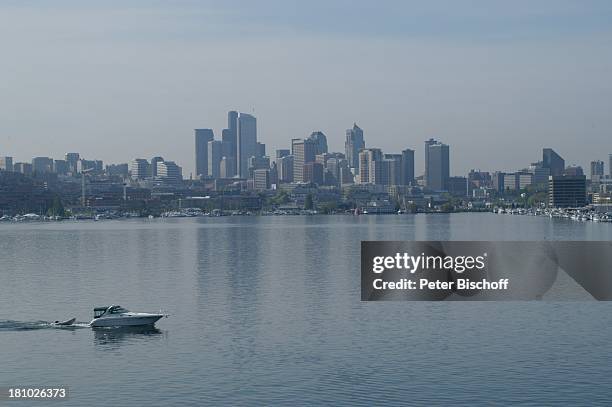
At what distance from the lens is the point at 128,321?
43500 mm

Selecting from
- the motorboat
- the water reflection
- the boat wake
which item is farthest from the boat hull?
the boat wake

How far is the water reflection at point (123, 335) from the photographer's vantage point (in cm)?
4025

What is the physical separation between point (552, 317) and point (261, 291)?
52.7 feet

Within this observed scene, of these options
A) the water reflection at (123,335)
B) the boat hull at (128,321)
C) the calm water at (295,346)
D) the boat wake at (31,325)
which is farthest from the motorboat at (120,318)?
the boat wake at (31,325)

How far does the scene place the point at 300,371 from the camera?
113 ft

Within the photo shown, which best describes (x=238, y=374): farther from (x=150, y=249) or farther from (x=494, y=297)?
(x=150, y=249)

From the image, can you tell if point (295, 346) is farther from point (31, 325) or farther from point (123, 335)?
point (31, 325)

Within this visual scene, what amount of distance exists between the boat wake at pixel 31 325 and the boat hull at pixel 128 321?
637 millimetres

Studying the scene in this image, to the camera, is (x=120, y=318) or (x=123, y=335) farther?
(x=120, y=318)

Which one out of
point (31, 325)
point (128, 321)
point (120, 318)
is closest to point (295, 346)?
point (128, 321)

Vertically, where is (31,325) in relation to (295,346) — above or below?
above

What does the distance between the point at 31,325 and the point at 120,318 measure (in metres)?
3.71

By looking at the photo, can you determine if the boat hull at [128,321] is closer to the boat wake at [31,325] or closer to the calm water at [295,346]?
the calm water at [295,346]

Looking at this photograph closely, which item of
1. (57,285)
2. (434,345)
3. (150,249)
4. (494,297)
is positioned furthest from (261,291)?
(150,249)
